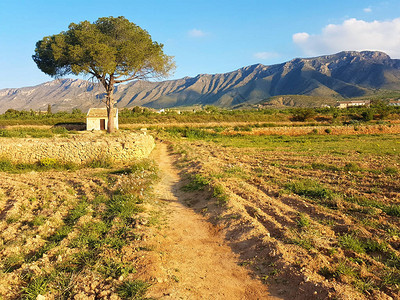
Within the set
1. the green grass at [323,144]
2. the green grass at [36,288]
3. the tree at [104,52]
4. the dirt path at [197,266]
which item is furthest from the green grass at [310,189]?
the tree at [104,52]

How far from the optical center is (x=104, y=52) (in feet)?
81.5

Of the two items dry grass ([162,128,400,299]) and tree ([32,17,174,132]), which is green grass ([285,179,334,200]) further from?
tree ([32,17,174,132])

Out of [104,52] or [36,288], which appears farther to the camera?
[104,52]

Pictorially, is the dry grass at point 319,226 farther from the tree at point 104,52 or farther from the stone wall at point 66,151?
the tree at point 104,52

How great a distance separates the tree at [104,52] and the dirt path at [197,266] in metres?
22.9

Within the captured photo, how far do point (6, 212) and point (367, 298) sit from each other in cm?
738

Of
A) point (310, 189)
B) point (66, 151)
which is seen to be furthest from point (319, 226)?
point (66, 151)

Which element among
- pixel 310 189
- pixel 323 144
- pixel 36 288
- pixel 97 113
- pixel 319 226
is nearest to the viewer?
pixel 36 288

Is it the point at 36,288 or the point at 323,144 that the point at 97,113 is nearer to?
the point at 323,144

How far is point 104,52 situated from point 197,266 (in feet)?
80.6

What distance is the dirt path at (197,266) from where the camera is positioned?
3894 millimetres

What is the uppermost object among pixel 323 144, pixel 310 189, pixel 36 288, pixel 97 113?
pixel 97 113

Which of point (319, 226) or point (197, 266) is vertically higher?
point (319, 226)

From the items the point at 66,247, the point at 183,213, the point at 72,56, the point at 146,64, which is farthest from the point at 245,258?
the point at 146,64
